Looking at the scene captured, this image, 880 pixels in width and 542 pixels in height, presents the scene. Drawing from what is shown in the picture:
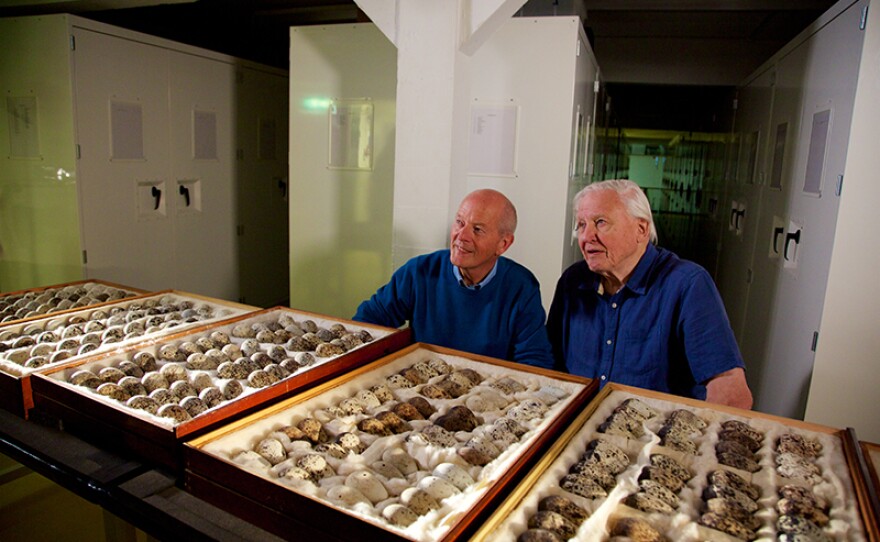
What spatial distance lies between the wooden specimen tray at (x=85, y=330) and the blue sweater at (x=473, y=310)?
0.68 metres

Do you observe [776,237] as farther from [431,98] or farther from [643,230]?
[431,98]

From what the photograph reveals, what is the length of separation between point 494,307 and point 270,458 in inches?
50.3

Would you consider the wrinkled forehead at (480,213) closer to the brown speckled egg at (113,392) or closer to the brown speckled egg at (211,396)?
the brown speckled egg at (211,396)

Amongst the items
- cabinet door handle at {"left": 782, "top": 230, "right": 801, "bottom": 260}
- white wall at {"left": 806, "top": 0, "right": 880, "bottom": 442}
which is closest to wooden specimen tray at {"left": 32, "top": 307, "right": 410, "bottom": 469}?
white wall at {"left": 806, "top": 0, "right": 880, "bottom": 442}

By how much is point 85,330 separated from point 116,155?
243cm

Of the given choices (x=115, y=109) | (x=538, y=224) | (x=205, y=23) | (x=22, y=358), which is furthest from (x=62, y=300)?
(x=205, y=23)

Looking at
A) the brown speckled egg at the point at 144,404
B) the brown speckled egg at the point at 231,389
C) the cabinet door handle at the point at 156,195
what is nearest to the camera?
the brown speckled egg at the point at 144,404

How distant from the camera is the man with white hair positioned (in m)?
2.06

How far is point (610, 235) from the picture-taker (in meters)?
2.16

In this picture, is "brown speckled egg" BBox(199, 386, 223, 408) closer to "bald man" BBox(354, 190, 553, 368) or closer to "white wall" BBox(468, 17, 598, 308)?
"bald man" BBox(354, 190, 553, 368)

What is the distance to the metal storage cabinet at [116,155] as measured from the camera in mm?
4059

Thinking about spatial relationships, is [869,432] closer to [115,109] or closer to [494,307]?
[494,307]

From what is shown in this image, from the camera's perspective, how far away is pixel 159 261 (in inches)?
187

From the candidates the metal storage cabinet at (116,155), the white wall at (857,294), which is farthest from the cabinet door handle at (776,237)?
the metal storage cabinet at (116,155)
